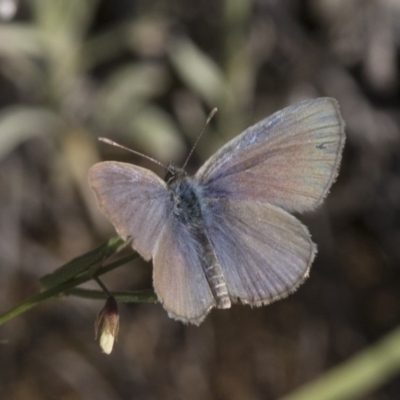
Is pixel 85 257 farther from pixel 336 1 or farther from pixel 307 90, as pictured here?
pixel 336 1

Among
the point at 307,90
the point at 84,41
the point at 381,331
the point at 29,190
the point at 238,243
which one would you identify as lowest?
the point at 381,331

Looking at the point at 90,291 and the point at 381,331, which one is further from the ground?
the point at 90,291

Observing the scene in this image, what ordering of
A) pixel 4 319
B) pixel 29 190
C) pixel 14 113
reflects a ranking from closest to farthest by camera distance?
pixel 4 319
pixel 14 113
pixel 29 190

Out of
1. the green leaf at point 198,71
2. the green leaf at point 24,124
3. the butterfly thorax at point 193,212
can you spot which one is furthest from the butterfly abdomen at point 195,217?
the green leaf at point 198,71

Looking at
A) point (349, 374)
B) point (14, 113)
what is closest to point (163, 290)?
point (349, 374)

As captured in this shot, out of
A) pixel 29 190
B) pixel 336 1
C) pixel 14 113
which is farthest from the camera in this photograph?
pixel 336 1

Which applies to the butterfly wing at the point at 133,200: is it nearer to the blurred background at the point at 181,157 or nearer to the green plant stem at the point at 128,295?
the green plant stem at the point at 128,295

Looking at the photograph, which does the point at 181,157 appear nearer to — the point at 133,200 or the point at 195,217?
the point at 195,217

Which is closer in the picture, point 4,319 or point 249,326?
point 4,319
